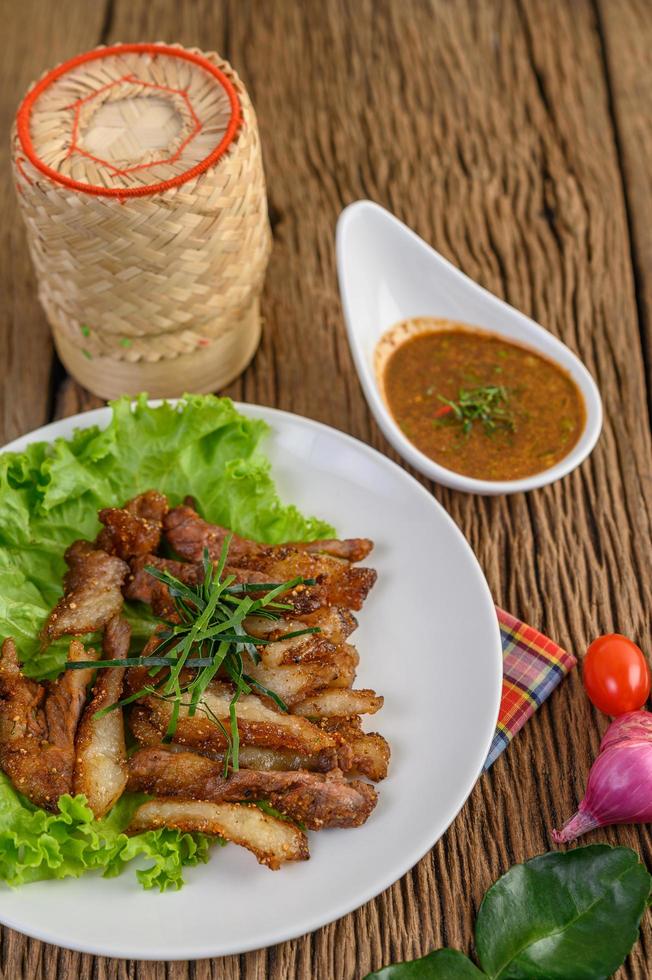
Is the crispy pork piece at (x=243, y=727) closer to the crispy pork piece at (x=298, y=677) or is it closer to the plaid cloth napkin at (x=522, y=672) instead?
the crispy pork piece at (x=298, y=677)

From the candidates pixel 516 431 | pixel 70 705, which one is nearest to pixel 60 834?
pixel 70 705

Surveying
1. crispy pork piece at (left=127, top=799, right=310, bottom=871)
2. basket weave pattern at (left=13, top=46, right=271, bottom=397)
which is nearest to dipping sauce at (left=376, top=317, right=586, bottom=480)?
basket weave pattern at (left=13, top=46, right=271, bottom=397)

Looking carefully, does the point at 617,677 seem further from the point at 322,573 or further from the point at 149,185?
the point at 149,185

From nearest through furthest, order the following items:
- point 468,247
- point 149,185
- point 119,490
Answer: point 149,185, point 119,490, point 468,247

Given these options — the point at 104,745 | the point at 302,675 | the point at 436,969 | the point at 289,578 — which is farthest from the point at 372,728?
the point at 104,745

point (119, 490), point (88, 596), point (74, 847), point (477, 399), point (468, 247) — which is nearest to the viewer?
point (74, 847)
